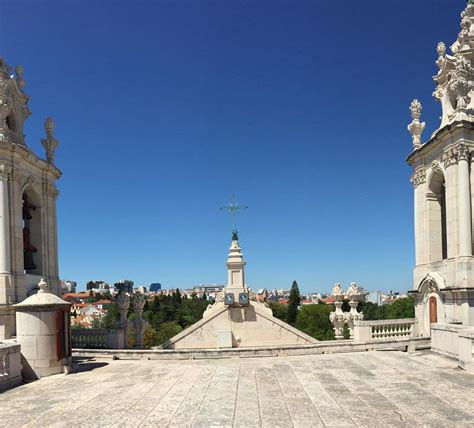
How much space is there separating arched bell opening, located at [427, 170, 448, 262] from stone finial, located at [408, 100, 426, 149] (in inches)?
90.6

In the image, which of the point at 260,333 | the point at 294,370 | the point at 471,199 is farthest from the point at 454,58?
the point at 260,333

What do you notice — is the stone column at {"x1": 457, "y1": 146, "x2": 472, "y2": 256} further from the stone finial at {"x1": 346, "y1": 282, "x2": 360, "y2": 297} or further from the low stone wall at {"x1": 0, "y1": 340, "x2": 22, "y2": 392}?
the low stone wall at {"x1": 0, "y1": 340, "x2": 22, "y2": 392}

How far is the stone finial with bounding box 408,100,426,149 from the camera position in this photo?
2191 cm

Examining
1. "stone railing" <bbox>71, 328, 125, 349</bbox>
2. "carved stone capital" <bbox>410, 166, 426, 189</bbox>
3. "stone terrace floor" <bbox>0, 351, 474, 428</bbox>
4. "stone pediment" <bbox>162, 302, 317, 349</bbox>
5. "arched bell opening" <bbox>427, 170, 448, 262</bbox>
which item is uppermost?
"carved stone capital" <bbox>410, 166, 426, 189</bbox>

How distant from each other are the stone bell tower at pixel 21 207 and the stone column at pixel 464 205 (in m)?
18.2

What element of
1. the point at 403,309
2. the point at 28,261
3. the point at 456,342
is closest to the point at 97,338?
the point at 28,261

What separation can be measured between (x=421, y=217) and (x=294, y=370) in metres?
11.9

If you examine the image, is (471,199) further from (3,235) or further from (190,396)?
(3,235)

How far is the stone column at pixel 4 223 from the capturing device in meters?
17.0

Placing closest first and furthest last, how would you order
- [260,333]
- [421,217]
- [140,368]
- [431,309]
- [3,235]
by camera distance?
[140,368] < [3,235] < [431,309] < [421,217] < [260,333]

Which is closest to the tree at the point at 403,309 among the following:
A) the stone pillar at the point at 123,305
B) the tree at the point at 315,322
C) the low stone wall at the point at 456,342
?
the tree at the point at 315,322

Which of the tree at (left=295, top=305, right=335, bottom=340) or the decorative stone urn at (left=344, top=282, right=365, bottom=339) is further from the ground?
the decorative stone urn at (left=344, top=282, right=365, bottom=339)

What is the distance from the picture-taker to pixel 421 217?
21000mm

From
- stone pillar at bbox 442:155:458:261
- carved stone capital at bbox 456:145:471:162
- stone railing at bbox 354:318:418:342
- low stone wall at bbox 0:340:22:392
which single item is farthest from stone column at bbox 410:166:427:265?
low stone wall at bbox 0:340:22:392
